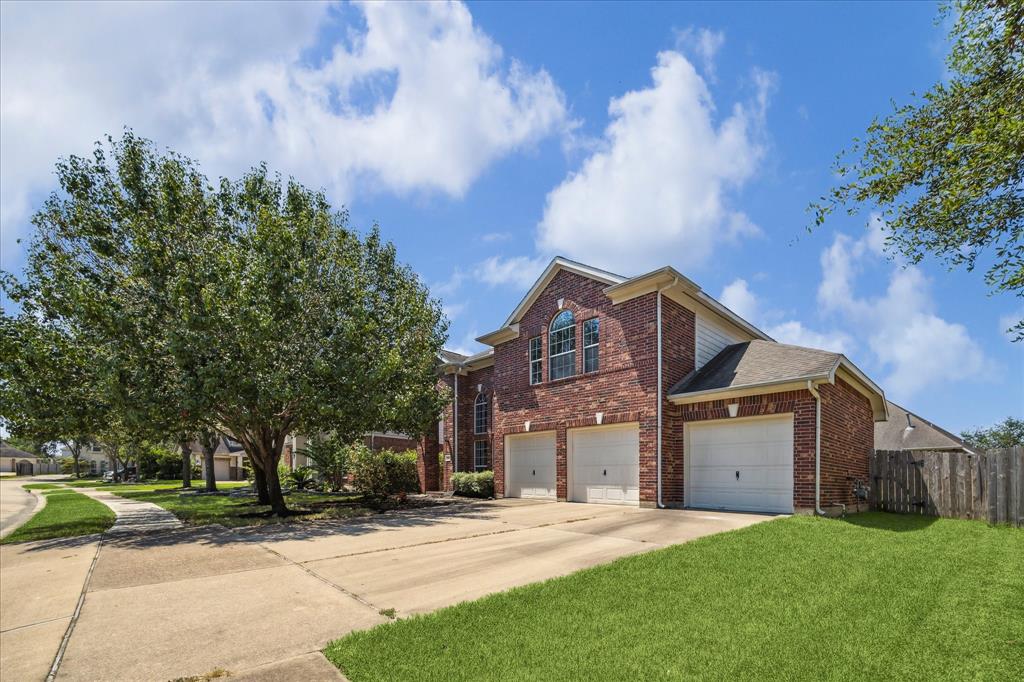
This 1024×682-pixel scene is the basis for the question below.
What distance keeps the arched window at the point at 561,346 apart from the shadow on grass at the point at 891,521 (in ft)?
27.0

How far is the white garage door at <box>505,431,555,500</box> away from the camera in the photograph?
18109 mm

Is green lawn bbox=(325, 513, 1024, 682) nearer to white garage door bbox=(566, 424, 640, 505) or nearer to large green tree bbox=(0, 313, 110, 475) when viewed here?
white garage door bbox=(566, 424, 640, 505)

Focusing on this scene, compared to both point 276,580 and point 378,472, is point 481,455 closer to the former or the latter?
point 378,472

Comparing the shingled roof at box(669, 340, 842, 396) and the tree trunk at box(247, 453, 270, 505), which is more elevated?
the shingled roof at box(669, 340, 842, 396)

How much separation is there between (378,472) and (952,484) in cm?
1872

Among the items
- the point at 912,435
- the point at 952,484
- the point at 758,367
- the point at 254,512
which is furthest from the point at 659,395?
the point at 912,435

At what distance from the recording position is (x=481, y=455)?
23.0 meters

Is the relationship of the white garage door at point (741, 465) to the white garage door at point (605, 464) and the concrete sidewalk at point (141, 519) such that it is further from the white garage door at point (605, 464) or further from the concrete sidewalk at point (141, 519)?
the concrete sidewalk at point (141, 519)

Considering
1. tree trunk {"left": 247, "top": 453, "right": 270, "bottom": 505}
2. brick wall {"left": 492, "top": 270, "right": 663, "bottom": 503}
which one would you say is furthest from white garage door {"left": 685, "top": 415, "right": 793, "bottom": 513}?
tree trunk {"left": 247, "top": 453, "right": 270, "bottom": 505}

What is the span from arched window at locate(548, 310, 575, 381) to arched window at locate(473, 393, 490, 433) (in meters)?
5.91

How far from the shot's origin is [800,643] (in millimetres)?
4645

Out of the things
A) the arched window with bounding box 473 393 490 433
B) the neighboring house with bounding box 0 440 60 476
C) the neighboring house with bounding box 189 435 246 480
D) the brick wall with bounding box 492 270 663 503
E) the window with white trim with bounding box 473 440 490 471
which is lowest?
the neighboring house with bounding box 0 440 60 476

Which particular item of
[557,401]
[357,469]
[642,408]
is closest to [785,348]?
[642,408]

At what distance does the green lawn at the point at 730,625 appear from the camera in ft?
13.9
